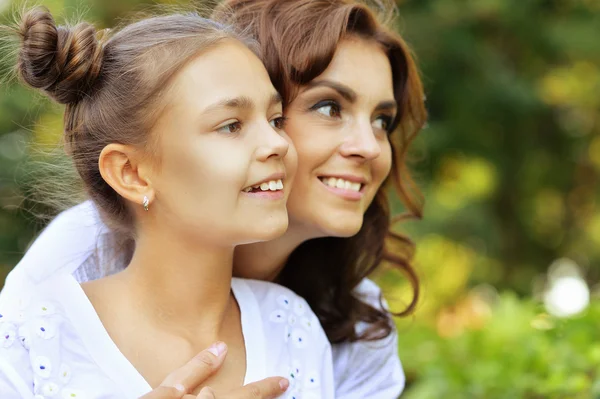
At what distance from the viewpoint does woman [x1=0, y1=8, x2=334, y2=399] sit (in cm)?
215

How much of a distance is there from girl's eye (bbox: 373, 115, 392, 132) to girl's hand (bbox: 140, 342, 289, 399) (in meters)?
1.03

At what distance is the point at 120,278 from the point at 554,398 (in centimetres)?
149

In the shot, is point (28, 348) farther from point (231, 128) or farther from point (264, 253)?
point (264, 253)

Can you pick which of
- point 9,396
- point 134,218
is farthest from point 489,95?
point 9,396

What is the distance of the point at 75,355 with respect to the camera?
2.16 meters

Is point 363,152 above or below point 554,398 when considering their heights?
above

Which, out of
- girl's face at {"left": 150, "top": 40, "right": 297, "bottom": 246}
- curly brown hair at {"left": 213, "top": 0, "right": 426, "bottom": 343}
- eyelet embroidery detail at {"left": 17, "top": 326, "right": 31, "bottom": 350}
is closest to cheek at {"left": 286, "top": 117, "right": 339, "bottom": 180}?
curly brown hair at {"left": 213, "top": 0, "right": 426, "bottom": 343}

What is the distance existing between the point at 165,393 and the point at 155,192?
21.4 inches

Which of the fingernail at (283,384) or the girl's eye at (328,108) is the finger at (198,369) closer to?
the fingernail at (283,384)

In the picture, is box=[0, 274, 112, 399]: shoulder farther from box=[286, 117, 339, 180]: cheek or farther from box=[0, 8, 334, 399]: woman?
box=[286, 117, 339, 180]: cheek

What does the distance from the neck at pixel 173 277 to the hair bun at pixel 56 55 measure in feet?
1.57

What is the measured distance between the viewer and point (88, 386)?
6.97 feet

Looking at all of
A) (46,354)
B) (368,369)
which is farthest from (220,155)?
(368,369)

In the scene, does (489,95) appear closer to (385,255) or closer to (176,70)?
(385,255)
